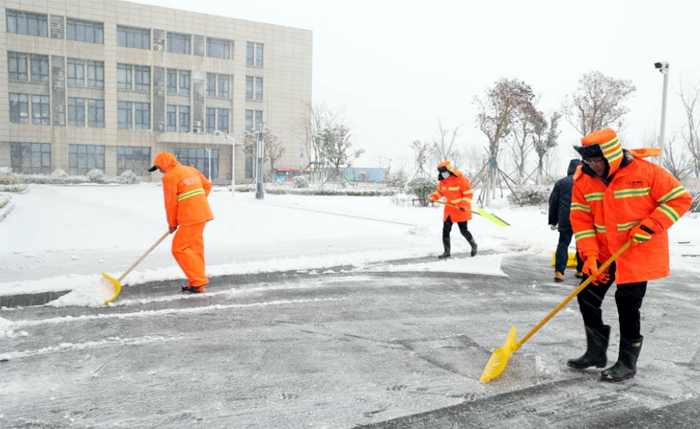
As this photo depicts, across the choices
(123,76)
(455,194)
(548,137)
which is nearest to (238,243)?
Answer: (455,194)

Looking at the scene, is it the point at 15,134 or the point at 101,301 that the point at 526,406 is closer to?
the point at 101,301

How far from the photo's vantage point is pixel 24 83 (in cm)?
4444

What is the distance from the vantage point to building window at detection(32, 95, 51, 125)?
147 feet

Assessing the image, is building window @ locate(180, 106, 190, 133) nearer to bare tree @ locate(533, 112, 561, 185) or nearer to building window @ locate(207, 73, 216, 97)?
building window @ locate(207, 73, 216, 97)

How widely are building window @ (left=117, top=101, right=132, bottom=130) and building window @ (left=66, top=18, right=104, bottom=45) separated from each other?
5583 mm

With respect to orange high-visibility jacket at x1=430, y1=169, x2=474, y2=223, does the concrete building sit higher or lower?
higher

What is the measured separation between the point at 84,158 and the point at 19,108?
651 cm

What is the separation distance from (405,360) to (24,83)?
2004 inches

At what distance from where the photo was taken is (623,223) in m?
3.40

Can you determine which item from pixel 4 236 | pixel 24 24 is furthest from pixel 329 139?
pixel 24 24

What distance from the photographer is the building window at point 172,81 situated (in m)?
48.4

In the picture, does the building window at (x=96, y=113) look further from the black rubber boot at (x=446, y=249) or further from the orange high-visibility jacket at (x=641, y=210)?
the orange high-visibility jacket at (x=641, y=210)

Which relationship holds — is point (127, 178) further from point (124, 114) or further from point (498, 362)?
point (498, 362)

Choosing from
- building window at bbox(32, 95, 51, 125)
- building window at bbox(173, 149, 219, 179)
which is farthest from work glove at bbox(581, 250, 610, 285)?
building window at bbox(32, 95, 51, 125)
